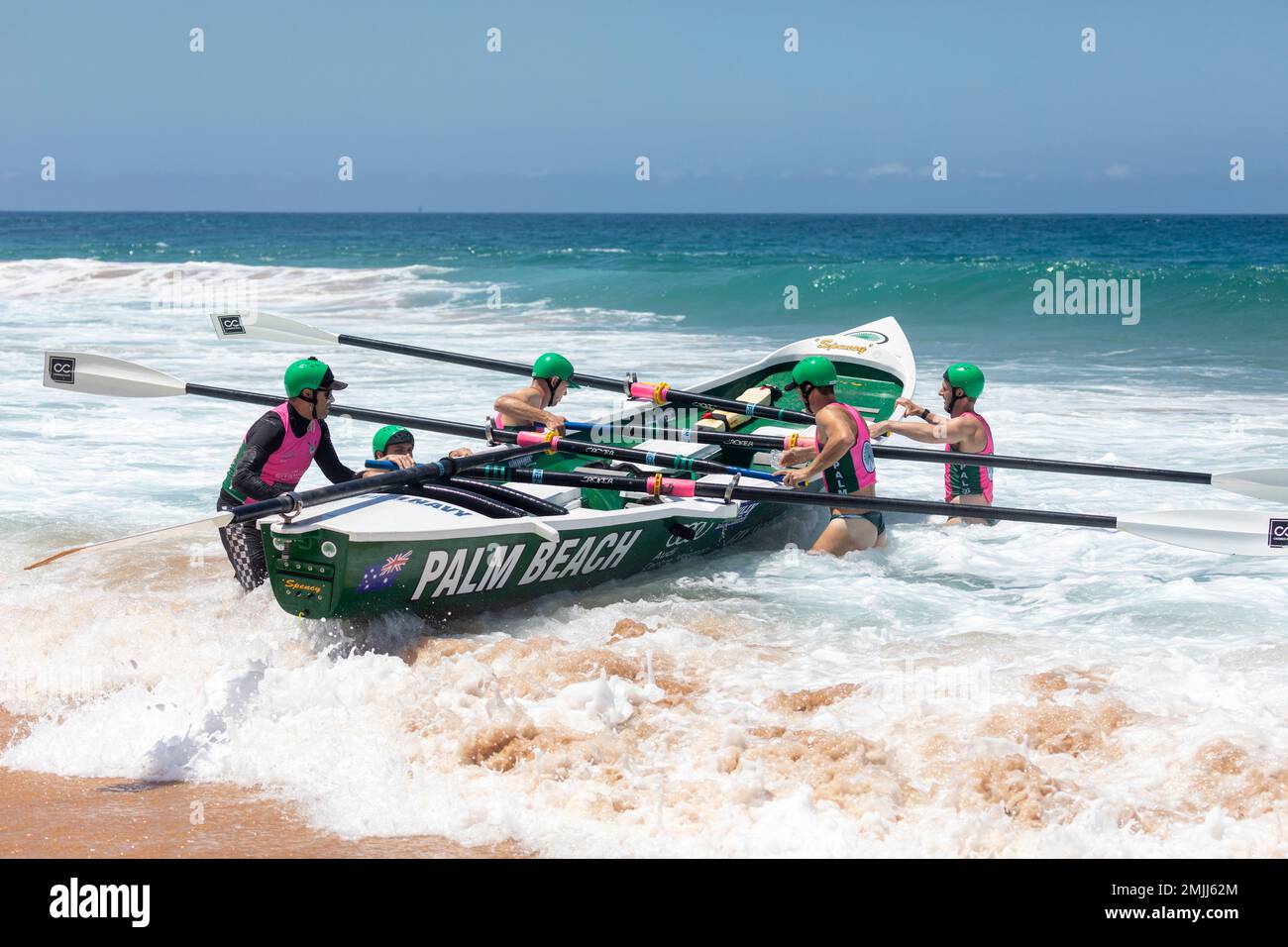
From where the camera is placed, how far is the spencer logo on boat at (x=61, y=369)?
314 inches

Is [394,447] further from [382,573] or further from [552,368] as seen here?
[382,573]

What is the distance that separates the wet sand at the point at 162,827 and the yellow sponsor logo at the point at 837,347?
771cm

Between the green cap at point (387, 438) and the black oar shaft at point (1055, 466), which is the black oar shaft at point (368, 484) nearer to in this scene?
the green cap at point (387, 438)

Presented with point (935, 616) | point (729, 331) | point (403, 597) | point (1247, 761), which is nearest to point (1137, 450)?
point (935, 616)

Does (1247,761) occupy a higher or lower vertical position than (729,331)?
lower

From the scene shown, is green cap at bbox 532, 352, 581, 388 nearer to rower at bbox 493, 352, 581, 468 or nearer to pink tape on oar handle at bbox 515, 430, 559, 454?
rower at bbox 493, 352, 581, 468

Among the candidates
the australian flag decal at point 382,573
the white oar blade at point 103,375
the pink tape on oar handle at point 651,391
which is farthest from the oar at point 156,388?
the australian flag decal at point 382,573

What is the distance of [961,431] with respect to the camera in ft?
26.2

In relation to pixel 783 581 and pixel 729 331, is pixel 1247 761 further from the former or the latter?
pixel 729 331

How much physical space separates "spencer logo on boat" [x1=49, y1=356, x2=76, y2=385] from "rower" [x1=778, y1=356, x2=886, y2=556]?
4644 millimetres

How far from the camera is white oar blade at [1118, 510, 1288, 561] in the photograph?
6.07 metres
